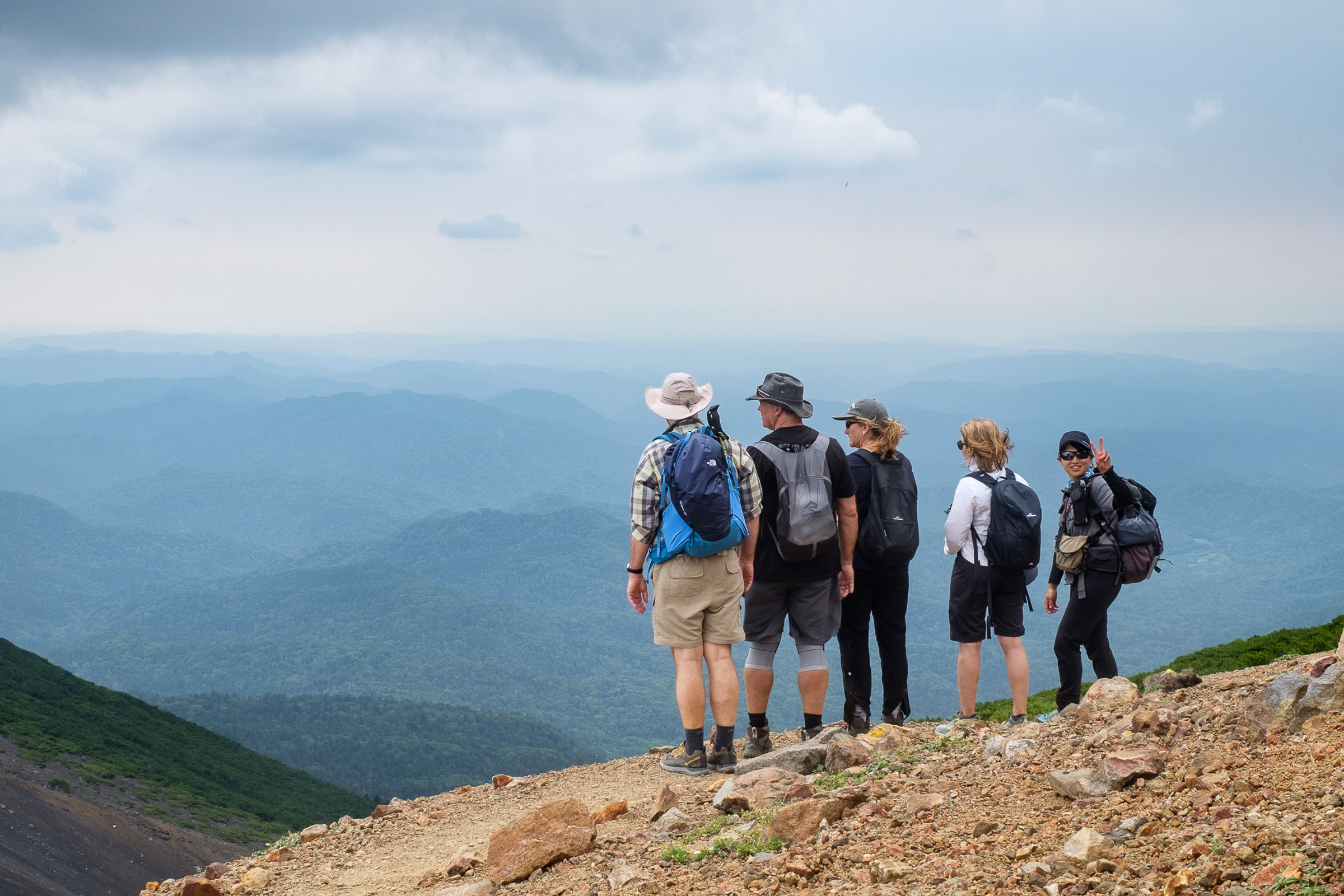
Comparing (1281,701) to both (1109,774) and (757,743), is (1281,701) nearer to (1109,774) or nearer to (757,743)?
(1109,774)

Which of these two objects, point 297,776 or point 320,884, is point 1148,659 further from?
point 320,884

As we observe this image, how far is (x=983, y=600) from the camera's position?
291 inches

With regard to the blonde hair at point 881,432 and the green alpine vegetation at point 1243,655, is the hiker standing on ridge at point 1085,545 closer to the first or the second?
the blonde hair at point 881,432

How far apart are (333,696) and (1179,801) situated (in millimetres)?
157966

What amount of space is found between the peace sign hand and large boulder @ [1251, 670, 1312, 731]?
86.6 inches

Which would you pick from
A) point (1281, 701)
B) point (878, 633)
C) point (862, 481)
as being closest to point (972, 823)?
point (1281, 701)

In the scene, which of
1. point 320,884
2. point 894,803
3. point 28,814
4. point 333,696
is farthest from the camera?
point 333,696

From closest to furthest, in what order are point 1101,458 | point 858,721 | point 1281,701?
point 1281,701, point 1101,458, point 858,721

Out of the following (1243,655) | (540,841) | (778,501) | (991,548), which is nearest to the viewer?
(540,841)

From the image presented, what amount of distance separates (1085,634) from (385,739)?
130 meters

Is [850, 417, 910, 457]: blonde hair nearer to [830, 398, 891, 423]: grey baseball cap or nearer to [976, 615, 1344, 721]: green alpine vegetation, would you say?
[830, 398, 891, 423]: grey baseball cap

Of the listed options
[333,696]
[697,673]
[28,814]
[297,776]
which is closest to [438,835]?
[697,673]

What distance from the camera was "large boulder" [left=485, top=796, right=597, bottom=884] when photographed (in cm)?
557

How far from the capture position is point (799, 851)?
15.3 feet
